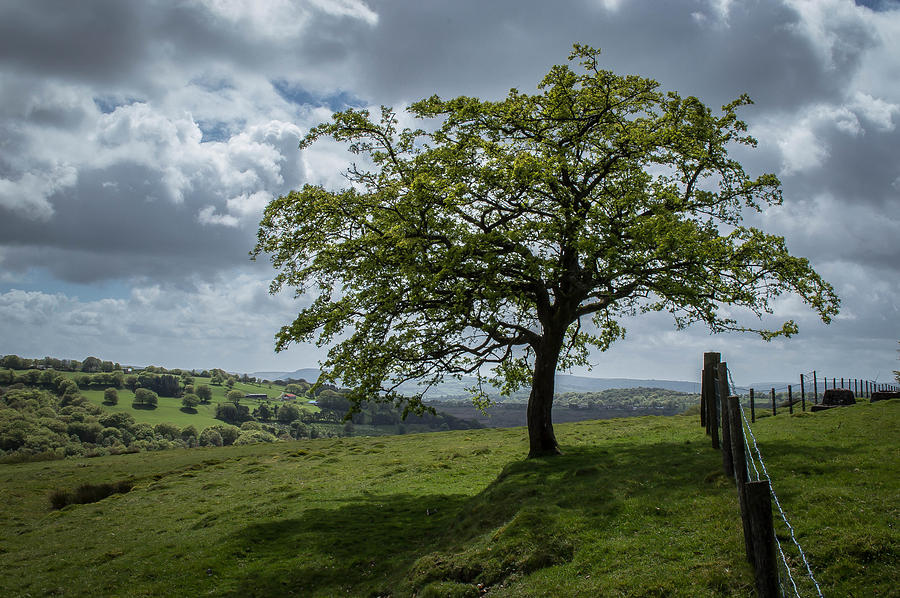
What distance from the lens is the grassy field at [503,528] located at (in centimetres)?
1156

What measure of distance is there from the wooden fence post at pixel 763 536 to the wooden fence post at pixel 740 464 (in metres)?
1.22

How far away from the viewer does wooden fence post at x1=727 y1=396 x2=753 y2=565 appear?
9.87 metres

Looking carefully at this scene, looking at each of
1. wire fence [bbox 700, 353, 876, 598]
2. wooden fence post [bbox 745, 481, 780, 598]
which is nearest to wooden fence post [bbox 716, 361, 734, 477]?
wire fence [bbox 700, 353, 876, 598]

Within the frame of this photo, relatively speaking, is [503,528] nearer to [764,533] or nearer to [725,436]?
[725,436]

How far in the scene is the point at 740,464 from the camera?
35.2 feet

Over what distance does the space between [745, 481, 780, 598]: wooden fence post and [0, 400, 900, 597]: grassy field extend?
174cm

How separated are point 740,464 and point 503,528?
306 inches

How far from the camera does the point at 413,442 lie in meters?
58.1

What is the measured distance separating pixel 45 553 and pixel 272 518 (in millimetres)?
11744

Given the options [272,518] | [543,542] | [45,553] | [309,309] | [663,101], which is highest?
[663,101]

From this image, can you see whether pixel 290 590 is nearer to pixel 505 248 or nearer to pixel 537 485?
pixel 537 485

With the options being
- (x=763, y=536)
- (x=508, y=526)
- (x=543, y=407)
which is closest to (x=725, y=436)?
(x=508, y=526)

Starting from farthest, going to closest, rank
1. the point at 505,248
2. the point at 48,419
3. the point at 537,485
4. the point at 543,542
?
1. the point at 48,419
2. the point at 505,248
3. the point at 537,485
4. the point at 543,542

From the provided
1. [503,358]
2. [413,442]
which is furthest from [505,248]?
[413,442]
